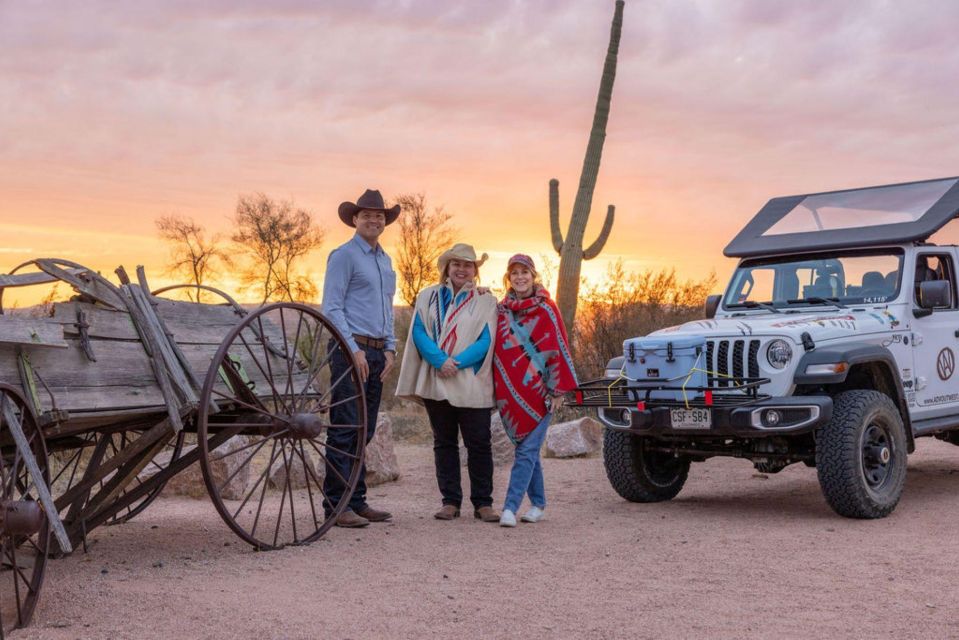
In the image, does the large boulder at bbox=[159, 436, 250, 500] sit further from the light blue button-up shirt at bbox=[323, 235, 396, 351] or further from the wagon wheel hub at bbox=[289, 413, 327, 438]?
the wagon wheel hub at bbox=[289, 413, 327, 438]

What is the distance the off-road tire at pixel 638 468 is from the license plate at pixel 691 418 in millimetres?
770

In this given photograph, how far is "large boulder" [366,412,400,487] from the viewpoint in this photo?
10078 mm

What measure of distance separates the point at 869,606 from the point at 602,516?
114 inches

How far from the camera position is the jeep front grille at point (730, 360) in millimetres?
7500

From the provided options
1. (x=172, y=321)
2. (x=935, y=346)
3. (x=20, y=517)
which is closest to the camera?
(x=20, y=517)

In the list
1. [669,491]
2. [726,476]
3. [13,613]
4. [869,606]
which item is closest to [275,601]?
[13,613]

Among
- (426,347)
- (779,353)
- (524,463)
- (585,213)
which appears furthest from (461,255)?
(585,213)

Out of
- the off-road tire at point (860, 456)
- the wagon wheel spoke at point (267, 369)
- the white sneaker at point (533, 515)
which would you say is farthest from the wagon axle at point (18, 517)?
the off-road tire at point (860, 456)

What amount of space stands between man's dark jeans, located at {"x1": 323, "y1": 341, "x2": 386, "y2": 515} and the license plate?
204cm

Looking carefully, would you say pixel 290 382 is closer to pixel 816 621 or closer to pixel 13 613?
pixel 13 613

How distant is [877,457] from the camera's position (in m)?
7.65

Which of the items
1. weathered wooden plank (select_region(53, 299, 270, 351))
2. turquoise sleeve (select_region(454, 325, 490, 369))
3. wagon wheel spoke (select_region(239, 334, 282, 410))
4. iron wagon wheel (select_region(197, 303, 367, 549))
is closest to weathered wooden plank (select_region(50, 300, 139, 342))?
weathered wooden plank (select_region(53, 299, 270, 351))

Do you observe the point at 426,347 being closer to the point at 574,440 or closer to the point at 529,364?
the point at 529,364

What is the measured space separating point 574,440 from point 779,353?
187 inches
